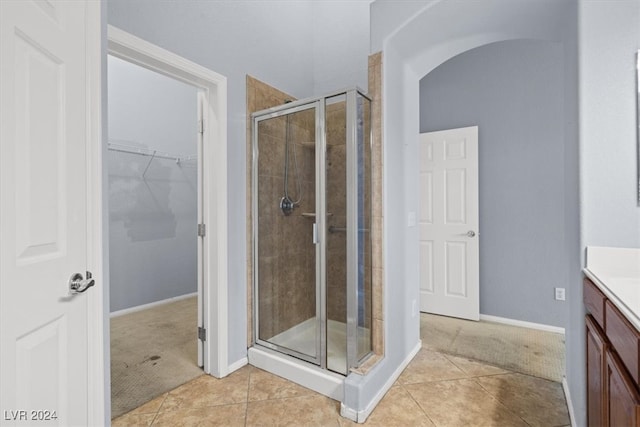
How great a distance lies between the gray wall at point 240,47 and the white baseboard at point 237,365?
3cm

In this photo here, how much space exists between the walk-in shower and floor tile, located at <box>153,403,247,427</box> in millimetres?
547

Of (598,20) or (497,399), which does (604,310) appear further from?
(598,20)

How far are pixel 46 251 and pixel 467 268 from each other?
3380 mm

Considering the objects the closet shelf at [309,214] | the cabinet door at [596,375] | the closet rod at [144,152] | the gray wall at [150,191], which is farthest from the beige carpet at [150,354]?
the cabinet door at [596,375]

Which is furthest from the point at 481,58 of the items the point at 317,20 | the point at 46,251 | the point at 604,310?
the point at 46,251

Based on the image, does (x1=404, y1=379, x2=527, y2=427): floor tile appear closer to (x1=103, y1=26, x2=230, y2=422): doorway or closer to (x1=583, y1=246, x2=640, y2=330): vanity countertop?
(x1=583, y1=246, x2=640, y2=330): vanity countertop

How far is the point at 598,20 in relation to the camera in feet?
5.02

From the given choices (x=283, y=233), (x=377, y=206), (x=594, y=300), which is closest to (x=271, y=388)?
(x=283, y=233)

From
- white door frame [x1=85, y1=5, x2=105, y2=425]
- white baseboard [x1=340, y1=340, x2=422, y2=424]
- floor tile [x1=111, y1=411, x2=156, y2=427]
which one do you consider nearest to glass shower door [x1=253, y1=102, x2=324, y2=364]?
white baseboard [x1=340, y1=340, x2=422, y2=424]

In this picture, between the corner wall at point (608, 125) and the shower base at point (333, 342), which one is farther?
the shower base at point (333, 342)

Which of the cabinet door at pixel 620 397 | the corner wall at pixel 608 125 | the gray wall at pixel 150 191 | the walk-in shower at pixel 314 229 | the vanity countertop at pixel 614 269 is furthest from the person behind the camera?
the gray wall at pixel 150 191

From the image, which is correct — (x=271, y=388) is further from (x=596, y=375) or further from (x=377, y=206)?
(x=596, y=375)

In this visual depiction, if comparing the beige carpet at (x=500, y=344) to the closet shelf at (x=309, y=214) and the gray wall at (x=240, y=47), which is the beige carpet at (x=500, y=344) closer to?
the closet shelf at (x=309, y=214)

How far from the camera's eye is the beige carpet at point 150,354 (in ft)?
6.93
